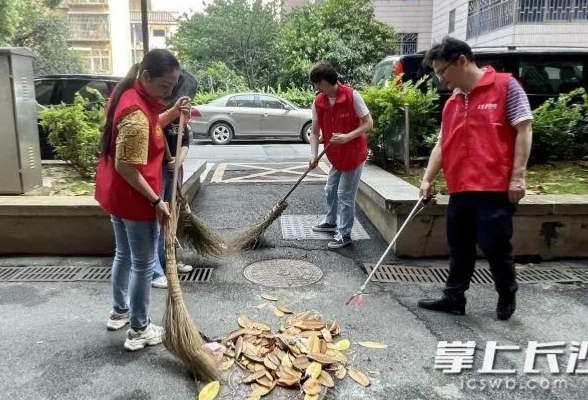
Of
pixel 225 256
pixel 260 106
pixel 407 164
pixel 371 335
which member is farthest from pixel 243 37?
pixel 371 335

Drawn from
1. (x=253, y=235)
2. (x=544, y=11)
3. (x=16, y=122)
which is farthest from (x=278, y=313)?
(x=544, y=11)

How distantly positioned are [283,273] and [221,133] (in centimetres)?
959

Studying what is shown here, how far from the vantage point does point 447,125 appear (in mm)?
3244

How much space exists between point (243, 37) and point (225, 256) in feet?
62.4

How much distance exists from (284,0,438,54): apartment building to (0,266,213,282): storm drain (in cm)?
2215

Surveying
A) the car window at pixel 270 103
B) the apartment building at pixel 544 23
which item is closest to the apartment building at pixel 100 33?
the car window at pixel 270 103

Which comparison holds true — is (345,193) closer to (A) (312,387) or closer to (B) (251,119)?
(A) (312,387)

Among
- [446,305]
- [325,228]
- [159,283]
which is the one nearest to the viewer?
[446,305]

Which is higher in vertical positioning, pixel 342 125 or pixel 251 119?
pixel 342 125

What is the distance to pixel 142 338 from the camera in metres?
2.93

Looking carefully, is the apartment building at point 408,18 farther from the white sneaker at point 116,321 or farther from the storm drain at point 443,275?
the white sneaker at point 116,321

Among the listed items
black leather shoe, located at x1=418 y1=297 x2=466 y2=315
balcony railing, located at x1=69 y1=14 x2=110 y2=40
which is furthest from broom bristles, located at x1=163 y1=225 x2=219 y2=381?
balcony railing, located at x1=69 y1=14 x2=110 y2=40

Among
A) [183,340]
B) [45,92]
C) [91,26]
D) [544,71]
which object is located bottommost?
[183,340]

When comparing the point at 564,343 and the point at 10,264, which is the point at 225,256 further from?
the point at 564,343
